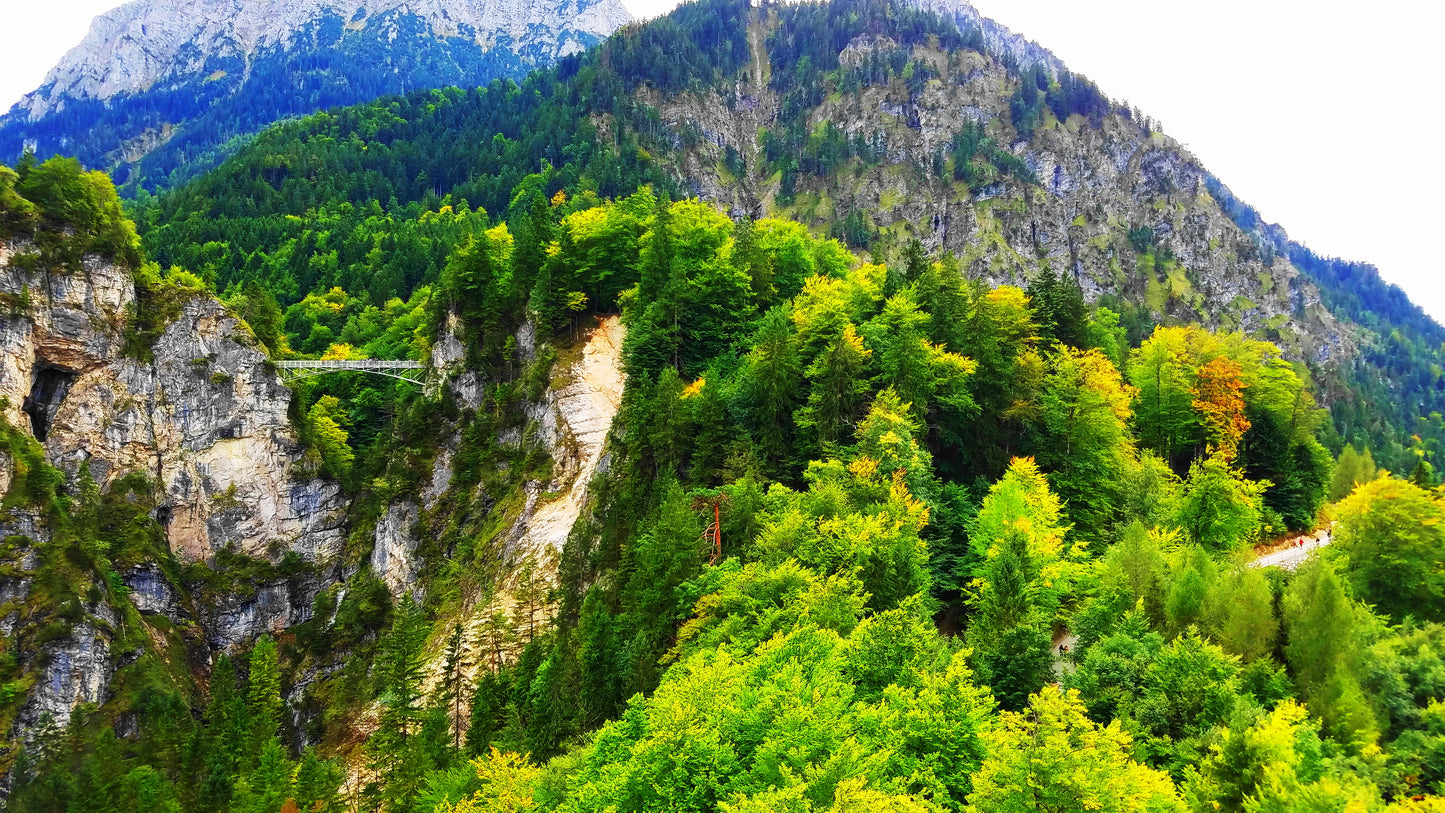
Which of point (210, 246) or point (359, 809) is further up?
point (210, 246)

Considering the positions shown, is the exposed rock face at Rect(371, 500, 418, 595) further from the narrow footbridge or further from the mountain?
the mountain

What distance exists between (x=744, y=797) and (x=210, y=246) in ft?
436

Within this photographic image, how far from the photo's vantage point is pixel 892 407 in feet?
119

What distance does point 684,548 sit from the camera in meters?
33.6

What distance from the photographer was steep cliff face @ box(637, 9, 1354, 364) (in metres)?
181

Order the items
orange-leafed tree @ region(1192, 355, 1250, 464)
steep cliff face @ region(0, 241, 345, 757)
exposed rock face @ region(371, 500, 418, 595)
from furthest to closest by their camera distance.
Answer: exposed rock face @ region(371, 500, 418, 595), steep cliff face @ region(0, 241, 345, 757), orange-leafed tree @ region(1192, 355, 1250, 464)

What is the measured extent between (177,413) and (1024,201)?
17578 centimetres

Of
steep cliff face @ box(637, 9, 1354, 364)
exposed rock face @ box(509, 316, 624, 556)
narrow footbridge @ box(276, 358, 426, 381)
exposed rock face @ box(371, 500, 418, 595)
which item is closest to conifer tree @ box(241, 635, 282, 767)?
exposed rock face @ box(371, 500, 418, 595)

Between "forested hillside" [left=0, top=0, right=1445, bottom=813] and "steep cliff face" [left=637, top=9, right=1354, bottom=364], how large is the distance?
96.5m

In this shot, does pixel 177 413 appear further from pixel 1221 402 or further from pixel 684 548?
pixel 1221 402

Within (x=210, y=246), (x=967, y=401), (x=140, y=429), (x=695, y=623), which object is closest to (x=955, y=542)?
(x=967, y=401)

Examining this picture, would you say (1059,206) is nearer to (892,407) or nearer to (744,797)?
(892,407)

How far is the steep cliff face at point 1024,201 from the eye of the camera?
593 ft

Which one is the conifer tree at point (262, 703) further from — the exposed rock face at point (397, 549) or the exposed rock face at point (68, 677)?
the exposed rock face at point (68, 677)
